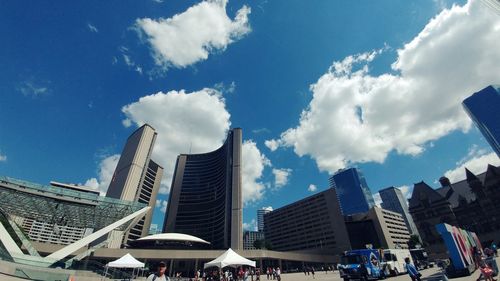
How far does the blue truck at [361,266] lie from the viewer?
18.6 m

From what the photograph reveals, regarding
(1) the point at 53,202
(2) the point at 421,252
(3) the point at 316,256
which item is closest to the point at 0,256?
(1) the point at 53,202

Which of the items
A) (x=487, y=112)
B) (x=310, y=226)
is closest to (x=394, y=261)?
(x=310, y=226)

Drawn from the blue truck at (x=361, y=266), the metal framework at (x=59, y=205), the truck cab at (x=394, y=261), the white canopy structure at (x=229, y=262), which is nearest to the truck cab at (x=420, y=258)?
the truck cab at (x=394, y=261)

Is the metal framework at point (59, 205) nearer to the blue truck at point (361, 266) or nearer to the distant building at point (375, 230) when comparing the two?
the blue truck at point (361, 266)

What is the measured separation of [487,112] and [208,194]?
17172 cm

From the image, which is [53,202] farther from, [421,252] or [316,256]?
[316,256]

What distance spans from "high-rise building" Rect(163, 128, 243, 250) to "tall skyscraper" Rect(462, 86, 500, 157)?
14289cm

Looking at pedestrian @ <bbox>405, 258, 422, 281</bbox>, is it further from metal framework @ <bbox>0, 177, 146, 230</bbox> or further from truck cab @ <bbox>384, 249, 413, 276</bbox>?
metal framework @ <bbox>0, 177, 146, 230</bbox>

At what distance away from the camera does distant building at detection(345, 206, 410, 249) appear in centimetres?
10462

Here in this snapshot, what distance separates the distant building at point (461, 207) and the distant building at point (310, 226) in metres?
30.4

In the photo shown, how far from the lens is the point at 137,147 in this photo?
10856 centimetres

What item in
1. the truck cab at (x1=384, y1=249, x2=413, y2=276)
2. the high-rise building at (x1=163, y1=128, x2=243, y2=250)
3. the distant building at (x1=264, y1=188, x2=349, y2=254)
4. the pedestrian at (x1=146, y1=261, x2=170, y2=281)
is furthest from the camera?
the high-rise building at (x1=163, y1=128, x2=243, y2=250)

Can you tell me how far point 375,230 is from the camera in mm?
107250

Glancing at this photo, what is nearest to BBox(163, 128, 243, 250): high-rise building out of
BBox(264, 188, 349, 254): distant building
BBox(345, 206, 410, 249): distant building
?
BBox(264, 188, 349, 254): distant building
